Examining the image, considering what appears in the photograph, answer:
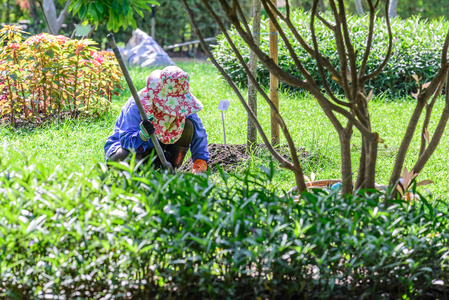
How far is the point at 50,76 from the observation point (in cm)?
559

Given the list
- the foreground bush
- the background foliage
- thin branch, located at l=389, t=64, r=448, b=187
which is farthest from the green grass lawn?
the background foliage

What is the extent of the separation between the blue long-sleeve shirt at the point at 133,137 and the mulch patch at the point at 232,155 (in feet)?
1.53

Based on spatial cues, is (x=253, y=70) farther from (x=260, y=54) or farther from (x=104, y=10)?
(x=260, y=54)

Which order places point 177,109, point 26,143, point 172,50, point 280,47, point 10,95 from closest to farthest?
point 177,109
point 26,143
point 10,95
point 280,47
point 172,50

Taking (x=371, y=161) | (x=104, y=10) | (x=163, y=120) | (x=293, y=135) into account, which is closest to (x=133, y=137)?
(x=163, y=120)

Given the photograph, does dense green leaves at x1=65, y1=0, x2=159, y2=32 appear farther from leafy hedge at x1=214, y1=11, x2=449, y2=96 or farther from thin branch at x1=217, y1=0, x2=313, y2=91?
leafy hedge at x1=214, y1=11, x2=449, y2=96

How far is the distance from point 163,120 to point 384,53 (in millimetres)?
5252

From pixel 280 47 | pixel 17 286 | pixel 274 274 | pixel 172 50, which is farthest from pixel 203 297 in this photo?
pixel 172 50

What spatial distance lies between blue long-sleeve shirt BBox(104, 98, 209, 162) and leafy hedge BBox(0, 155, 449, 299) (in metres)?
1.57

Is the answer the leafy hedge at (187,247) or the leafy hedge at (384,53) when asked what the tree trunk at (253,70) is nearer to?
the leafy hedge at (187,247)

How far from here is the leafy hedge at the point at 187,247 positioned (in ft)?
5.44

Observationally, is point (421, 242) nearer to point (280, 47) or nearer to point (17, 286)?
point (17, 286)

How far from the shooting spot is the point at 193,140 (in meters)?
3.77

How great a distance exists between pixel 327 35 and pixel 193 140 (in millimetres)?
5290
